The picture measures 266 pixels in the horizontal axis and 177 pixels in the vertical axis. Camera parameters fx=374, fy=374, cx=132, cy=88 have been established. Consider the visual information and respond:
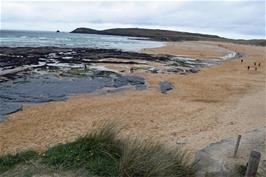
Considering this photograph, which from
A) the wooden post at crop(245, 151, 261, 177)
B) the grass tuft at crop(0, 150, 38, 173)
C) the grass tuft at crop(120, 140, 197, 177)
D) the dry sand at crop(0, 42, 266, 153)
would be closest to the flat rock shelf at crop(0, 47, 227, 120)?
the dry sand at crop(0, 42, 266, 153)

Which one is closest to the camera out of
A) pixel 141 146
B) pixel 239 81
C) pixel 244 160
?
pixel 141 146

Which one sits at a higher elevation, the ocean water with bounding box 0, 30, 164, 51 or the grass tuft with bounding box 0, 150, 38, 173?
the ocean water with bounding box 0, 30, 164, 51

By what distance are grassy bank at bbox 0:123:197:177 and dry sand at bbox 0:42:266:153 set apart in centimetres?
317

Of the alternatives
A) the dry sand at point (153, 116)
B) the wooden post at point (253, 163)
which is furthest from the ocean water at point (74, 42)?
the wooden post at point (253, 163)

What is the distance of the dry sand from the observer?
12.0m

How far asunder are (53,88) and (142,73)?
27.8ft

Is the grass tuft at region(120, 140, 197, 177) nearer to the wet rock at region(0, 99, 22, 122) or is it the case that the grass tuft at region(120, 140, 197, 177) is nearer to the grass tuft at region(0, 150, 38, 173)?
the grass tuft at region(0, 150, 38, 173)

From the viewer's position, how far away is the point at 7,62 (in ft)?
100

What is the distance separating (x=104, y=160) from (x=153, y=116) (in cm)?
788

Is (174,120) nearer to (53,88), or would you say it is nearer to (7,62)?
(53,88)

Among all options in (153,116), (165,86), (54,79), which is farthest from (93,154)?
(54,79)

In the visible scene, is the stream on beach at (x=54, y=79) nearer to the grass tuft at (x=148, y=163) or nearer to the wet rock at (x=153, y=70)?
the wet rock at (x=153, y=70)

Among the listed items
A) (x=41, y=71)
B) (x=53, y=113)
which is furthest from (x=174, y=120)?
(x=41, y=71)

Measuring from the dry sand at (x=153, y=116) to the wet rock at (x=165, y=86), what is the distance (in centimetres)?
43
